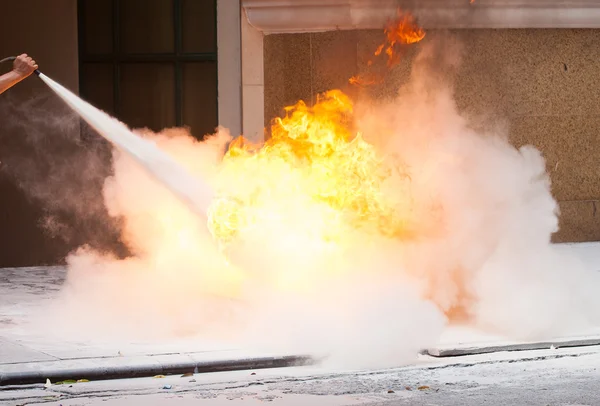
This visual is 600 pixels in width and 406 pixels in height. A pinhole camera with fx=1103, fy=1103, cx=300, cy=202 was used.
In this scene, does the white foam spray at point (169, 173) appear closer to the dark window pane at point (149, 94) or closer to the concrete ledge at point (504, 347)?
the concrete ledge at point (504, 347)

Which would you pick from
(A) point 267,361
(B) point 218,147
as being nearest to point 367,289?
(A) point 267,361

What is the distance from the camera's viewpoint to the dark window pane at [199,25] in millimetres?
13078

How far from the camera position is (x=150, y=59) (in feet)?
43.0

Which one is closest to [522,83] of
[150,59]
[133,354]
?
[150,59]

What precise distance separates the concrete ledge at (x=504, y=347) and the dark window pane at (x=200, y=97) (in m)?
6.26

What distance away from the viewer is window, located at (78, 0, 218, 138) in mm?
13070

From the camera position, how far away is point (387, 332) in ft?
24.6

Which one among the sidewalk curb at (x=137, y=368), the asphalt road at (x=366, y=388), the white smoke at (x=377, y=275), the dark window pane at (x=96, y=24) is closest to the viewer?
the asphalt road at (x=366, y=388)

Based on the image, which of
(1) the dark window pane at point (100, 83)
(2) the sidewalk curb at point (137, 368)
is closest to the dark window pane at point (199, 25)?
(1) the dark window pane at point (100, 83)

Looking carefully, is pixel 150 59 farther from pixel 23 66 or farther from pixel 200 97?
pixel 23 66

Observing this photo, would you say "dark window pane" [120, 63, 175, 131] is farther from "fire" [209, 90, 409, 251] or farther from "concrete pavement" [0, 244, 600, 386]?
"concrete pavement" [0, 244, 600, 386]

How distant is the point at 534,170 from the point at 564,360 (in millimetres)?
2300

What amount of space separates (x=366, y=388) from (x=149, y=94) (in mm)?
7407

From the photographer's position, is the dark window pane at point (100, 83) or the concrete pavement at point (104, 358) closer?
the concrete pavement at point (104, 358)
